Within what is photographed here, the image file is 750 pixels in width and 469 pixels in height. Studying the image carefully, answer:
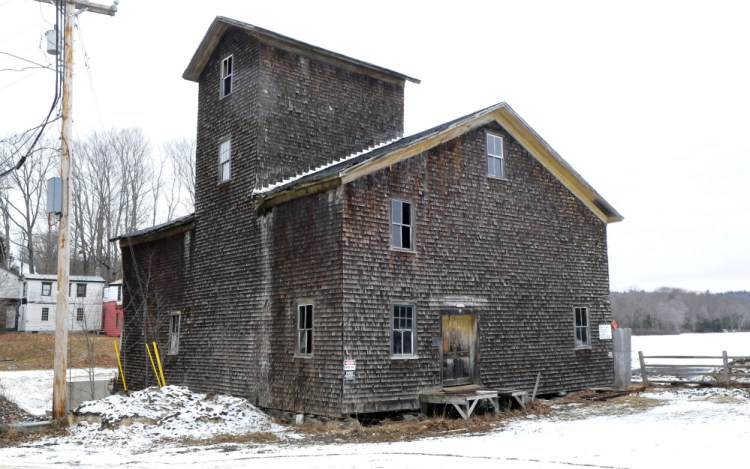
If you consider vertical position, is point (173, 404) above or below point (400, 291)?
below

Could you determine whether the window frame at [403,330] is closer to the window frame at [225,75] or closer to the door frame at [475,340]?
the door frame at [475,340]

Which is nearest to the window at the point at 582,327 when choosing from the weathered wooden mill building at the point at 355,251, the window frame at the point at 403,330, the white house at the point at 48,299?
the weathered wooden mill building at the point at 355,251

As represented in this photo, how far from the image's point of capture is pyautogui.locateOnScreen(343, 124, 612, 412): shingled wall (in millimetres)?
16312

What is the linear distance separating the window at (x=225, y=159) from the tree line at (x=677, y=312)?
97567 millimetres

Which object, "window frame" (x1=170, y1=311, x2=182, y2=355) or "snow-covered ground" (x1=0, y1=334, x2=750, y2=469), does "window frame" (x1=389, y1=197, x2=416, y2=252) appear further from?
"window frame" (x1=170, y1=311, x2=182, y2=355)

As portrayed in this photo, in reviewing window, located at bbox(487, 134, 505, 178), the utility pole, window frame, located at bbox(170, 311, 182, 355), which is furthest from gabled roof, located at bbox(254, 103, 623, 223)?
window frame, located at bbox(170, 311, 182, 355)

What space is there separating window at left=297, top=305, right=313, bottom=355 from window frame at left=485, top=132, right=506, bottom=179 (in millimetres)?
6299

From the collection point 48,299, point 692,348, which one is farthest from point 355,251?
point 692,348

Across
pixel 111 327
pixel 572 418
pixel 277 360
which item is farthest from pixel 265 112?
pixel 111 327

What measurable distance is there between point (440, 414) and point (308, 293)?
421 cm

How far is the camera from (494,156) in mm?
19766

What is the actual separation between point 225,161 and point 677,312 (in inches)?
5108

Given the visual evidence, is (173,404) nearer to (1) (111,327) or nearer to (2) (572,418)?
(2) (572,418)

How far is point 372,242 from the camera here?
653 inches
